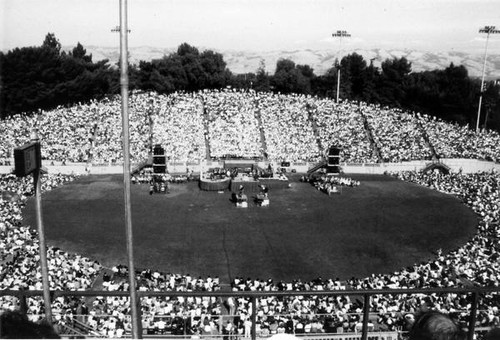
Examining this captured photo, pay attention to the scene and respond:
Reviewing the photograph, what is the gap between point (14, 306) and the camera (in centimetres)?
1265

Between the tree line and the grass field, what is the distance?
27441 mm

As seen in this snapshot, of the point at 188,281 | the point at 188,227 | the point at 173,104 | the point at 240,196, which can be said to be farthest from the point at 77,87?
the point at 188,281

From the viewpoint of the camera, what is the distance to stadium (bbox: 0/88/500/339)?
13.2 meters

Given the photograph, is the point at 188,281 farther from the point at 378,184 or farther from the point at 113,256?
the point at 378,184

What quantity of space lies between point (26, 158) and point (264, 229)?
2263cm

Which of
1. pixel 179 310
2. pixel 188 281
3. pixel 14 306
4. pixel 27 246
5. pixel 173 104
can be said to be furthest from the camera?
pixel 173 104

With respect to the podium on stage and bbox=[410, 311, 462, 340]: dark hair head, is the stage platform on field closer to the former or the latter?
the podium on stage

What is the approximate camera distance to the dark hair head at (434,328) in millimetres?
3404

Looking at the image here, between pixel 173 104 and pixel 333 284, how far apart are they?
145 ft

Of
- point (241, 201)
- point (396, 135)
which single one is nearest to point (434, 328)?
point (241, 201)

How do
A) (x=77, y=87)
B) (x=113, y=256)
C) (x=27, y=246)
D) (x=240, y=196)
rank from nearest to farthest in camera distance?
(x=27, y=246) → (x=113, y=256) → (x=240, y=196) → (x=77, y=87)

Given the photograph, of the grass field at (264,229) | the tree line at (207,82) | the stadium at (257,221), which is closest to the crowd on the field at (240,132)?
the stadium at (257,221)

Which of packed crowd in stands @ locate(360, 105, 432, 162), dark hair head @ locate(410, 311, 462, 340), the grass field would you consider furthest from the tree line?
dark hair head @ locate(410, 311, 462, 340)

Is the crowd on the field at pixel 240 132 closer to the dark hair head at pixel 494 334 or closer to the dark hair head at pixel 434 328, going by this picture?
the dark hair head at pixel 434 328
